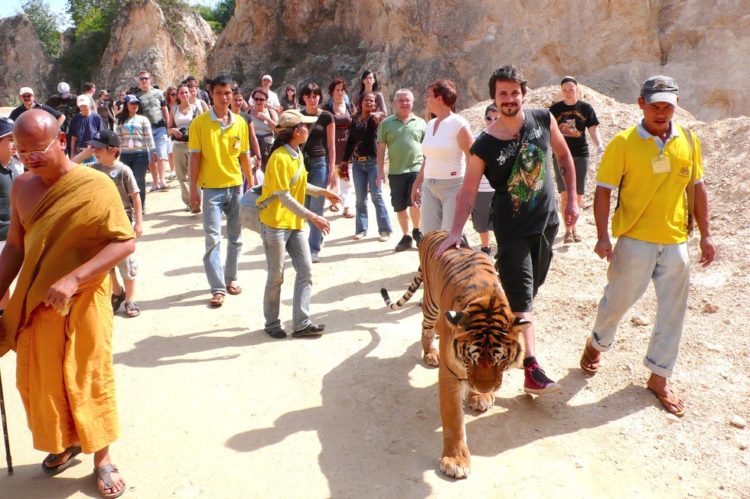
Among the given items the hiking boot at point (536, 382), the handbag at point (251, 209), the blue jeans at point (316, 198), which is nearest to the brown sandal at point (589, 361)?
the hiking boot at point (536, 382)

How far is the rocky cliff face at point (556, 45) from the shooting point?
52.1 ft

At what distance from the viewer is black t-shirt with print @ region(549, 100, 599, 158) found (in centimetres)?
782

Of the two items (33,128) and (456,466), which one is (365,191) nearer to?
(456,466)

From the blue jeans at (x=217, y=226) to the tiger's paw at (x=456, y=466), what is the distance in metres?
3.45

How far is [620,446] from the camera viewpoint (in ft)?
12.7

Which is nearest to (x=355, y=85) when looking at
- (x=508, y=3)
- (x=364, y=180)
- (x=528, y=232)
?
(x=508, y=3)

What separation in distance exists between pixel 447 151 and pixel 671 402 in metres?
2.86

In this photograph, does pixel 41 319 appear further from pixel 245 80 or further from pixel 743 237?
pixel 245 80

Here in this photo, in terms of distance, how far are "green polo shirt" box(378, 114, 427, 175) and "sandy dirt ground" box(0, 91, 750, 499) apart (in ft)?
4.99

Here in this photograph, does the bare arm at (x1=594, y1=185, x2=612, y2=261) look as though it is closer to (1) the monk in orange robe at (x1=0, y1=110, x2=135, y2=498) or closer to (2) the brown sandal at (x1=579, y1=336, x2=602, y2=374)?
(2) the brown sandal at (x1=579, y1=336, x2=602, y2=374)

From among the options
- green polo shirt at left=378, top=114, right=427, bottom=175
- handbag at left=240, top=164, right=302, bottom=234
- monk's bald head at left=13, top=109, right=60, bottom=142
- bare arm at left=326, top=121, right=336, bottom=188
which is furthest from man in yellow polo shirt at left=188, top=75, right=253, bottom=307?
monk's bald head at left=13, top=109, right=60, bottom=142

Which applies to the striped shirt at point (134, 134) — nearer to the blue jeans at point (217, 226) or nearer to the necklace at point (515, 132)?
the blue jeans at point (217, 226)

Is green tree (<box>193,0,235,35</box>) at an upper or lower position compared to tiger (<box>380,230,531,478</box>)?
upper

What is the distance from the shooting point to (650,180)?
4031 mm
